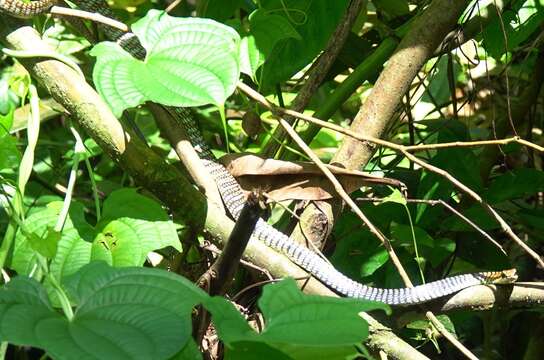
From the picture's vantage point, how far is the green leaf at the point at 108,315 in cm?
78

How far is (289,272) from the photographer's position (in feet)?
4.23

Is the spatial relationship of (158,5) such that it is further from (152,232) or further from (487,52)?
(152,232)

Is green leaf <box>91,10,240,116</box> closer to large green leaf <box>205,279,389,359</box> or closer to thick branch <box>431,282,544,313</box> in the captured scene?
large green leaf <box>205,279,389,359</box>

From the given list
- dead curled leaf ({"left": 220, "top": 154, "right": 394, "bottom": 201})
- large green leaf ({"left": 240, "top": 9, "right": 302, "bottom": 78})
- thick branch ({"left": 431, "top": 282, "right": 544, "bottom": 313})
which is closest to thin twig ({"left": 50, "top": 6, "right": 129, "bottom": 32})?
large green leaf ({"left": 240, "top": 9, "right": 302, "bottom": 78})

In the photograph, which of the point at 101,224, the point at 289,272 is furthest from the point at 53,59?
the point at 289,272

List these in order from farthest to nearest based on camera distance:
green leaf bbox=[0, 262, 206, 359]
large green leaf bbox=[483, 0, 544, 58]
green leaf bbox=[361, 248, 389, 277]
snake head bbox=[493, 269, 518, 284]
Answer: large green leaf bbox=[483, 0, 544, 58] → green leaf bbox=[361, 248, 389, 277] → snake head bbox=[493, 269, 518, 284] → green leaf bbox=[0, 262, 206, 359]

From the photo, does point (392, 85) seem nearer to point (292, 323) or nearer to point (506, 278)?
point (506, 278)

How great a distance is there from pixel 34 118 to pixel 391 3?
34.0 inches

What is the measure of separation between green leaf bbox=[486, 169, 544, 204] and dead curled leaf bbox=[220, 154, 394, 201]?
1.10 feet

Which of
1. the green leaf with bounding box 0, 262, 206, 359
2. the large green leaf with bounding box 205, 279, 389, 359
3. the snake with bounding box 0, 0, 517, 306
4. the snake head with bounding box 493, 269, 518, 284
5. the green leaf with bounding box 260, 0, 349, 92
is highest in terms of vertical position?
the green leaf with bounding box 260, 0, 349, 92

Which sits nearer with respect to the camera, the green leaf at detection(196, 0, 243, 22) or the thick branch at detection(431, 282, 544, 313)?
the thick branch at detection(431, 282, 544, 313)

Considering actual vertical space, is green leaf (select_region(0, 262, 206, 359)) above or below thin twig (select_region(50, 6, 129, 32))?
below

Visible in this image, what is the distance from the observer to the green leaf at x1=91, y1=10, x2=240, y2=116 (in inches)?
41.1

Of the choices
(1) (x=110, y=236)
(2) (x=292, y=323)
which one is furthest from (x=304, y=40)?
(2) (x=292, y=323)
